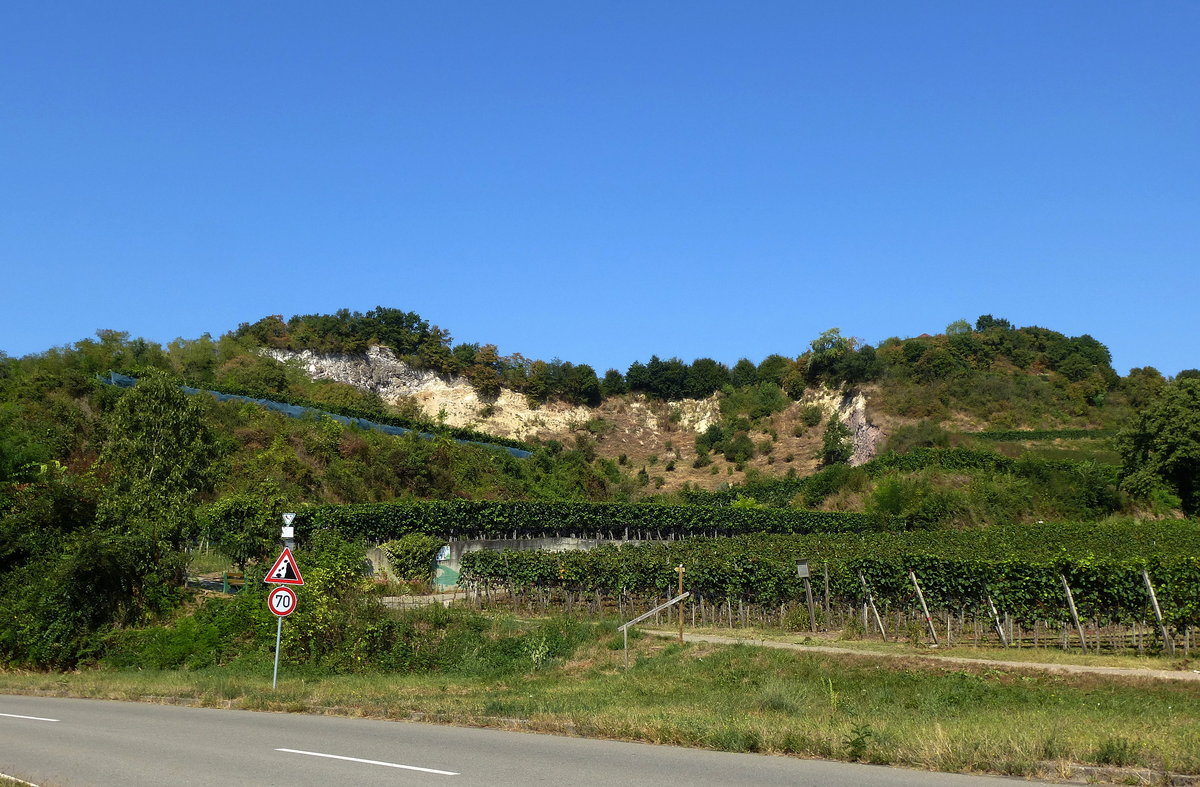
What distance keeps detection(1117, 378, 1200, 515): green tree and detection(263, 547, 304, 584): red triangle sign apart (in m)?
58.0

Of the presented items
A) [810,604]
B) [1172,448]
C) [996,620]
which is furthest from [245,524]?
[1172,448]

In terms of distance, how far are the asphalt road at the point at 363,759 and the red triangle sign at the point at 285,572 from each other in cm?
463

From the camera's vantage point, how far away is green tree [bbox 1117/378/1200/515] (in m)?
60.8

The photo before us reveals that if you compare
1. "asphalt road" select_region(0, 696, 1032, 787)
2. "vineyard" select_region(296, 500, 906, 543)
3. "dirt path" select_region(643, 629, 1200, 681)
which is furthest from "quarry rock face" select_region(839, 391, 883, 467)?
"asphalt road" select_region(0, 696, 1032, 787)

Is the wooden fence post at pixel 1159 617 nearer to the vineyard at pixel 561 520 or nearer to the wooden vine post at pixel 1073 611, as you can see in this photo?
the wooden vine post at pixel 1073 611

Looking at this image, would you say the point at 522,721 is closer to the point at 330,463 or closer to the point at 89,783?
the point at 89,783

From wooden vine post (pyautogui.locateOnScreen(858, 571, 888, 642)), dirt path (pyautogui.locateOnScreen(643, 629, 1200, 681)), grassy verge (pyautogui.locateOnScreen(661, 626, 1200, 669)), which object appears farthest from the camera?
wooden vine post (pyautogui.locateOnScreen(858, 571, 888, 642))

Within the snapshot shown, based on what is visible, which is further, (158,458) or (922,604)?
(158,458)

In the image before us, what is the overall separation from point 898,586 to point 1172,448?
143ft

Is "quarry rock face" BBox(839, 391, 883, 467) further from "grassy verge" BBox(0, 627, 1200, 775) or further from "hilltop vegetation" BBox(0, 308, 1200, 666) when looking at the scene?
"grassy verge" BBox(0, 627, 1200, 775)

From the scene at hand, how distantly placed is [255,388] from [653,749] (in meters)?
67.8

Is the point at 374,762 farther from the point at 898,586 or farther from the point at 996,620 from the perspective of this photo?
the point at 898,586

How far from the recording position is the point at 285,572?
21.0 metres

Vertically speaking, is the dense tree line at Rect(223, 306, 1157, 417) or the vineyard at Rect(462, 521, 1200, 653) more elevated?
the dense tree line at Rect(223, 306, 1157, 417)
